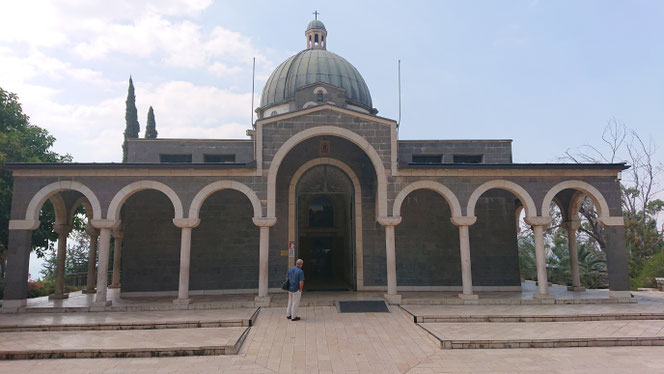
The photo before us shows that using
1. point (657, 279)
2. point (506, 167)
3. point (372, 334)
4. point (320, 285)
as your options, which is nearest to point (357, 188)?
point (320, 285)

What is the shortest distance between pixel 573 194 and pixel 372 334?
13.1 metres

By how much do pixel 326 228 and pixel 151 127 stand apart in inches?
648

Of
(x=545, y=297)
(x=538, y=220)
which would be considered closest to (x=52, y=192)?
(x=538, y=220)

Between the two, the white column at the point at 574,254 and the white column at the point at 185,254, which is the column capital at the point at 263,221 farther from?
the white column at the point at 574,254

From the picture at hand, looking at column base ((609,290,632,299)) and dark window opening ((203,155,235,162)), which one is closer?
column base ((609,290,632,299))

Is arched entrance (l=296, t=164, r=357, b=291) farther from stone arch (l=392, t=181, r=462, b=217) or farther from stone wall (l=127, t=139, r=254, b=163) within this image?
stone arch (l=392, t=181, r=462, b=217)

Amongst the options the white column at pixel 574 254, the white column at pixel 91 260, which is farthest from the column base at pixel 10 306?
the white column at pixel 574 254

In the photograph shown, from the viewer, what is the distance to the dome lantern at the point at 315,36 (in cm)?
2862

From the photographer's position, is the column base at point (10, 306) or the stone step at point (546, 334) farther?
the column base at point (10, 306)

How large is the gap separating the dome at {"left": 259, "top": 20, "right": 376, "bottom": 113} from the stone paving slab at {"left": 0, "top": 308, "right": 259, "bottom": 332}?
1431cm

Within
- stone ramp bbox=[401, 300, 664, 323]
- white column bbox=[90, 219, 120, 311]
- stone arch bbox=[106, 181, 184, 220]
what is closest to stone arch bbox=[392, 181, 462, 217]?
stone ramp bbox=[401, 300, 664, 323]

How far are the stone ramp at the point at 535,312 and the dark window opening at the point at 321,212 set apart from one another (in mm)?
9065

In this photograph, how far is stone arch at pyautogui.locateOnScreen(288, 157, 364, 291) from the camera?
A: 718 inches

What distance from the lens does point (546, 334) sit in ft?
32.8
